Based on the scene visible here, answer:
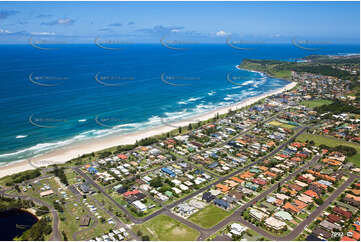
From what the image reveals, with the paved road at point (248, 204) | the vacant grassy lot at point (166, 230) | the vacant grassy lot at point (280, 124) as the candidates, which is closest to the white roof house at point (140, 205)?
the vacant grassy lot at point (166, 230)

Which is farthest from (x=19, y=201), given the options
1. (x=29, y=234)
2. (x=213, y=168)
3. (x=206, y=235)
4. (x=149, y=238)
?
(x=213, y=168)

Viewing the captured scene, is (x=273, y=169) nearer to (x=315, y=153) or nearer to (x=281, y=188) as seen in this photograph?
(x=281, y=188)

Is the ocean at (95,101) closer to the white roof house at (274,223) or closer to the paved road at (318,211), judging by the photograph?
the white roof house at (274,223)

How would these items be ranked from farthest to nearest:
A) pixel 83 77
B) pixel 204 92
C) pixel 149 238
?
pixel 83 77 < pixel 204 92 < pixel 149 238

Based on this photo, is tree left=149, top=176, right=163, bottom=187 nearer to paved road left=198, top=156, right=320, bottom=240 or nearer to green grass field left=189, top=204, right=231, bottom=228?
green grass field left=189, top=204, right=231, bottom=228

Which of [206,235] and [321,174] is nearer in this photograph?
[206,235]

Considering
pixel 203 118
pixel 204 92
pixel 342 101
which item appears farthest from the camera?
pixel 204 92

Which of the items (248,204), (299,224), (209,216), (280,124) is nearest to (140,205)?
(209,216)
